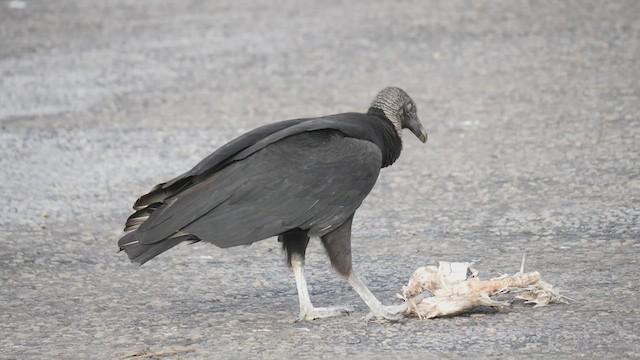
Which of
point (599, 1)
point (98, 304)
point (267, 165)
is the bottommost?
point (98, 304)

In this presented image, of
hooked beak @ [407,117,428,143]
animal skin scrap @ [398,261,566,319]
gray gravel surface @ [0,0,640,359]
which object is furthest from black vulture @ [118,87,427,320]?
hooked beak @ [407,117,428,143]

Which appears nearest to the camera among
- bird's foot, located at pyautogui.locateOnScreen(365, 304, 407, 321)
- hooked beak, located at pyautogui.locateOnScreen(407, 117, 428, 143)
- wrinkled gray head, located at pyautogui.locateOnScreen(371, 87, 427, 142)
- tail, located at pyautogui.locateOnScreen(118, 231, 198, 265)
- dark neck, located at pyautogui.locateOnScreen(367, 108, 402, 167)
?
tail, located at pyautogui.locateOnScreen(118, 231, 198, 265)

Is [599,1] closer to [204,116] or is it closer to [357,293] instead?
[204,116]

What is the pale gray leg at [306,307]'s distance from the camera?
5.05 meters

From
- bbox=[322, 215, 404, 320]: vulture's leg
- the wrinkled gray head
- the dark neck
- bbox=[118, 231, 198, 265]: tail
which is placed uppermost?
the wrinkled gray head

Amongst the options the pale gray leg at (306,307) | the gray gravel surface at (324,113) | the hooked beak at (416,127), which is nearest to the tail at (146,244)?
the gray gravel surface at (324,113)

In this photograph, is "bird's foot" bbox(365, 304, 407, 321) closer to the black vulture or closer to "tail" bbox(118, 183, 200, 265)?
the black vulture

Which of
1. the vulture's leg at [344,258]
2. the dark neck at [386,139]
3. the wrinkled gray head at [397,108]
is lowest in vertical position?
the vulture's leg at [344,258]

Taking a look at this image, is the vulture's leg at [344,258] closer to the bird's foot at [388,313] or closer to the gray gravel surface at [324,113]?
the bird's foot at [388,313]

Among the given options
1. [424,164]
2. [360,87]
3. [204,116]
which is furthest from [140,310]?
[360,87]

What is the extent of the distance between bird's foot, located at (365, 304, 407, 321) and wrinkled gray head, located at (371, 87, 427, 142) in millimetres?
998

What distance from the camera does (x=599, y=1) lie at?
13.5 m

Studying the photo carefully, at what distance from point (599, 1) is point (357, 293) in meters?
9.18

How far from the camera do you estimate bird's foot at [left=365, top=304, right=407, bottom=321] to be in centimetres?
496
